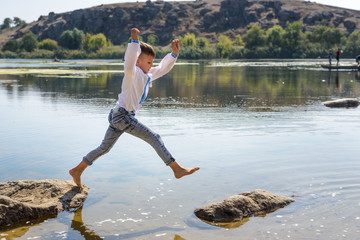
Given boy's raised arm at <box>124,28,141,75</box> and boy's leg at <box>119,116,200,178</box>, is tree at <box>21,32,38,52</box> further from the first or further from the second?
boy's raised arm at <box>124,28,141,75</box>

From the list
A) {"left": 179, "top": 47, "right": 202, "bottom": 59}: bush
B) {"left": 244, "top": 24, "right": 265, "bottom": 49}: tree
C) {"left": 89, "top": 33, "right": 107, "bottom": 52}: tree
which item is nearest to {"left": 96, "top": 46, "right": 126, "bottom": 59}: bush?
{"left": 89, "top": 33, "right": 107, "bottom": 52}: tree

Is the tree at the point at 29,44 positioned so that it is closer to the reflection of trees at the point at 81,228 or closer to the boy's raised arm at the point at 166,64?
the boy's raised arm at the point at 166,64

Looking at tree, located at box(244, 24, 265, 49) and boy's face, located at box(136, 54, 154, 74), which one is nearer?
boy's face, located at box(136, 54, 154, 74)

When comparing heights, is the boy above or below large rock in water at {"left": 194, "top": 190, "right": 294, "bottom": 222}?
above

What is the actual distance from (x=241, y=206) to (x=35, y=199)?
2514 mm

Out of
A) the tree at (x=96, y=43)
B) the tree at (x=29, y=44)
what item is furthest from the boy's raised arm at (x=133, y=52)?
the tree at (x=29, y=44)

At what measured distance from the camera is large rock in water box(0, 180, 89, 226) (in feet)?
16.9

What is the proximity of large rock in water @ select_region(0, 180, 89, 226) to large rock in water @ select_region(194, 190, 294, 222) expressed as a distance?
160 centimetres

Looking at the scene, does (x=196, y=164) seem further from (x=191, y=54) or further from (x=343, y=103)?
(x=191, y=54)

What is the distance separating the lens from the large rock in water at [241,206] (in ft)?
17.3

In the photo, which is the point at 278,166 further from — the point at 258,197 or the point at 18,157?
the point at 18,157

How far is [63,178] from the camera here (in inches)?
268

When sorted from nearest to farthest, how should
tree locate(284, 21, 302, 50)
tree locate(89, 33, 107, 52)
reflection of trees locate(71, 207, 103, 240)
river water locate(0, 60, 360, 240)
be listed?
reflection of trees locate(71, 207, 103, 240) < river water locate(0, 60, 360, 240) < tree locate(284, 21, 302, 50) < tree locate(89, 33, 107, 52)

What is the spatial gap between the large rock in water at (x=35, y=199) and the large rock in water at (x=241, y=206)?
1599 millimetres
